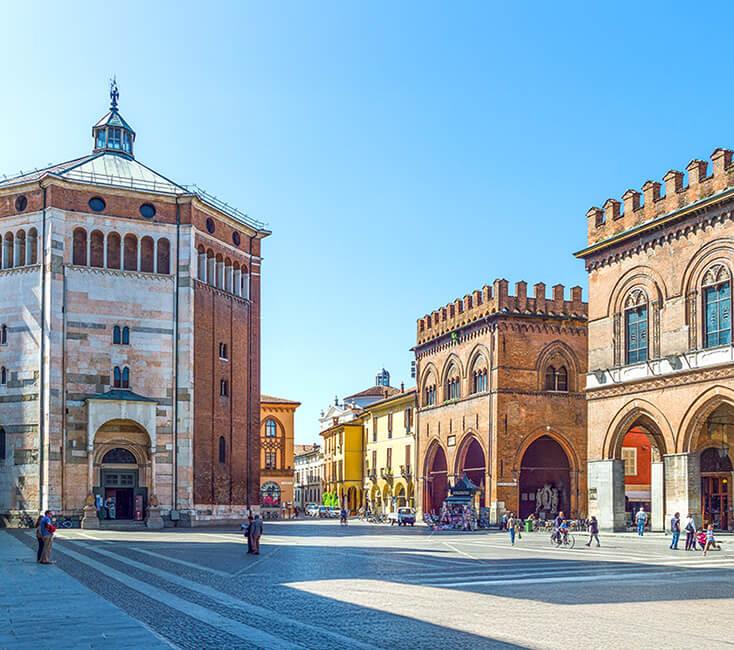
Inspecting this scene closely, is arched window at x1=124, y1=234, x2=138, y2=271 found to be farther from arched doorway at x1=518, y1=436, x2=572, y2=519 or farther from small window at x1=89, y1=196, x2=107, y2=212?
arched doorway at x1=518, y1=436, x2=572, y2=519

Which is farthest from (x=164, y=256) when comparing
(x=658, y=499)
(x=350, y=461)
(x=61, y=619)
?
(x=350, y=461)

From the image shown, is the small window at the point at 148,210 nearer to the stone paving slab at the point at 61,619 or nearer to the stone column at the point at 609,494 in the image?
the stone column at the point at 609,494

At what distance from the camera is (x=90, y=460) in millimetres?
45125

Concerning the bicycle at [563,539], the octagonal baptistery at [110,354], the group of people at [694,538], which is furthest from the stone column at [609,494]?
the octagonal baptistery at [110,354]

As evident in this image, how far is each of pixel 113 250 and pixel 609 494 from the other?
2729cm

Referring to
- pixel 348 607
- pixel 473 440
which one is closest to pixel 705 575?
pixel 348 607

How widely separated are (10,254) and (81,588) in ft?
116

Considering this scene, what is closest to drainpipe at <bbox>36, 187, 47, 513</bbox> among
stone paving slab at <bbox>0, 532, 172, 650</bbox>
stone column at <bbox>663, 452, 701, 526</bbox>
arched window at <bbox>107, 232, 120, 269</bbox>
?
arched window at <bbox>107, 232, 120, 269</bbox>

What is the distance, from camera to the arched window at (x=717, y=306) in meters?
32.6

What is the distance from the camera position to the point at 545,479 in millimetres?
53375

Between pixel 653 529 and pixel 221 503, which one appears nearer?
pixel 653 529

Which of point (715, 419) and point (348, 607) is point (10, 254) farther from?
point (348, 607)

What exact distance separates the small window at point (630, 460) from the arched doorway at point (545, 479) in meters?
3.14

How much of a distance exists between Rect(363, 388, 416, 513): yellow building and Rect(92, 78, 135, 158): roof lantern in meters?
26.9
